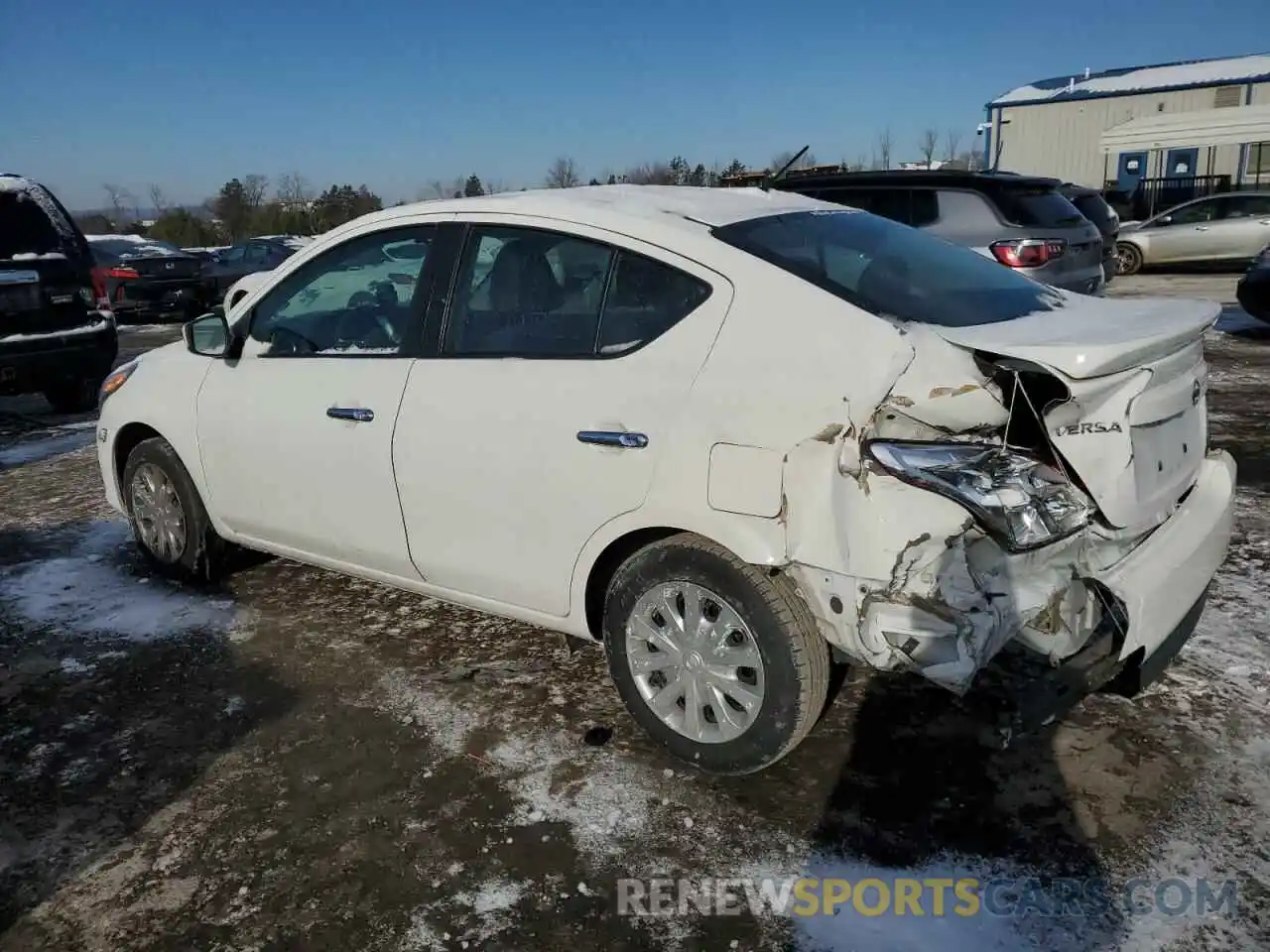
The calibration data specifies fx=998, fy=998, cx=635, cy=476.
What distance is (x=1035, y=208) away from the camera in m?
8.60

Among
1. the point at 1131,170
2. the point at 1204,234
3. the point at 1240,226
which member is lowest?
the point at 1204,234

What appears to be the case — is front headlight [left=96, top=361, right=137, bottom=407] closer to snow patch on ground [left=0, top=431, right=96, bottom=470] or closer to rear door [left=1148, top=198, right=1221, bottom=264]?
snow patch on ground [left=0, top=431, right=96, bottom=470]

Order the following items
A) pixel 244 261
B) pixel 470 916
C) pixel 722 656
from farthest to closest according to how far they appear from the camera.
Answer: pixel 244 261
pixel 722 656
pixel 470 916

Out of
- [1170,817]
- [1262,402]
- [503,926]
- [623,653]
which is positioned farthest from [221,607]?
[1262,402]

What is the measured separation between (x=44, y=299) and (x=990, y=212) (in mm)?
7981

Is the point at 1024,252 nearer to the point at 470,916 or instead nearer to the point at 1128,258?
the point at 470,916

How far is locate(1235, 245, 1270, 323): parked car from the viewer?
1064 cm

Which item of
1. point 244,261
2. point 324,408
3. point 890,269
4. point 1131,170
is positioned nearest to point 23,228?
point 324,408

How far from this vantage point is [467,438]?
3.37 meters

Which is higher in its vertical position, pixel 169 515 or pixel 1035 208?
pixel 1035 208

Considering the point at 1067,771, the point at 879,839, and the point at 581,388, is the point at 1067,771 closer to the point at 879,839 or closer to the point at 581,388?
the point at 879,839

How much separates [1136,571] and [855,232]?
154 cm

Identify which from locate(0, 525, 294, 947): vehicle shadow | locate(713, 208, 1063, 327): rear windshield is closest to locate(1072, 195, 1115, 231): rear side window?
locate(713, 208, 1063, 327): rear windshield

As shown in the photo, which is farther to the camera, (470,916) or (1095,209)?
(1095,209)
